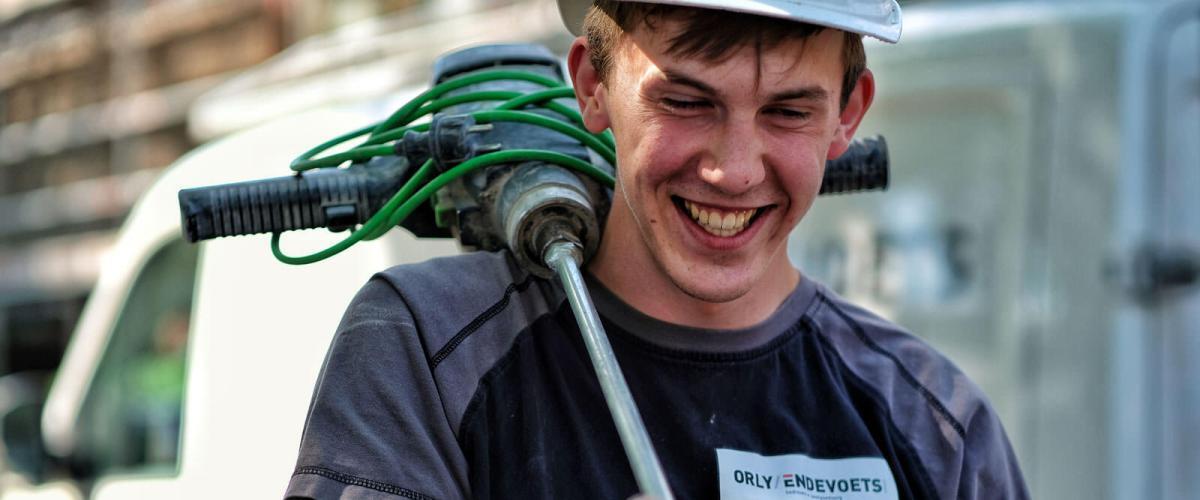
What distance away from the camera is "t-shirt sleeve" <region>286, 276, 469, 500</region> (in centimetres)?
187

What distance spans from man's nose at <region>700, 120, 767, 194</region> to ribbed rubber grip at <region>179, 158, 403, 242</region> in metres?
0.55

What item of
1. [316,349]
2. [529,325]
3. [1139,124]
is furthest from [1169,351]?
[529,325]

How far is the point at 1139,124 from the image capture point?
3873 millimetres

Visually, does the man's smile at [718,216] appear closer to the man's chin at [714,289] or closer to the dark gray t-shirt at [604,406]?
the man's chin at [714,289]

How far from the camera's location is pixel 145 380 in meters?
4.24

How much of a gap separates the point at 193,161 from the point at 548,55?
4.82 feet

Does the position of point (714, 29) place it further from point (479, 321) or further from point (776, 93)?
point (479, 321)

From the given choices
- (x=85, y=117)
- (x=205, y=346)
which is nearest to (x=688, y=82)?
(x=205, y=346)

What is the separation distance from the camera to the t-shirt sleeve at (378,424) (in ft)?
6.15

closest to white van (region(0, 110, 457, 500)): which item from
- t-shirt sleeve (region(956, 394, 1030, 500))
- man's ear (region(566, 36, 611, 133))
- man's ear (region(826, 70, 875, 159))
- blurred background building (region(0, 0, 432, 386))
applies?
man's ear (region(566, 36, 611, 133))

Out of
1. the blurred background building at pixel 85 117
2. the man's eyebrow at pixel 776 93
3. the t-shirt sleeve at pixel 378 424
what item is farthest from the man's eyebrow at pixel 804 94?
the blurred background building at pixel 85 117

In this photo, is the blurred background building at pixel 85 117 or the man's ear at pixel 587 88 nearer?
the man's ear at pixel 587 88

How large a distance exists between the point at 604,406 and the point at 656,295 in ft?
0.61

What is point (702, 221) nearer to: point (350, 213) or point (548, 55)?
point (350, 213)
